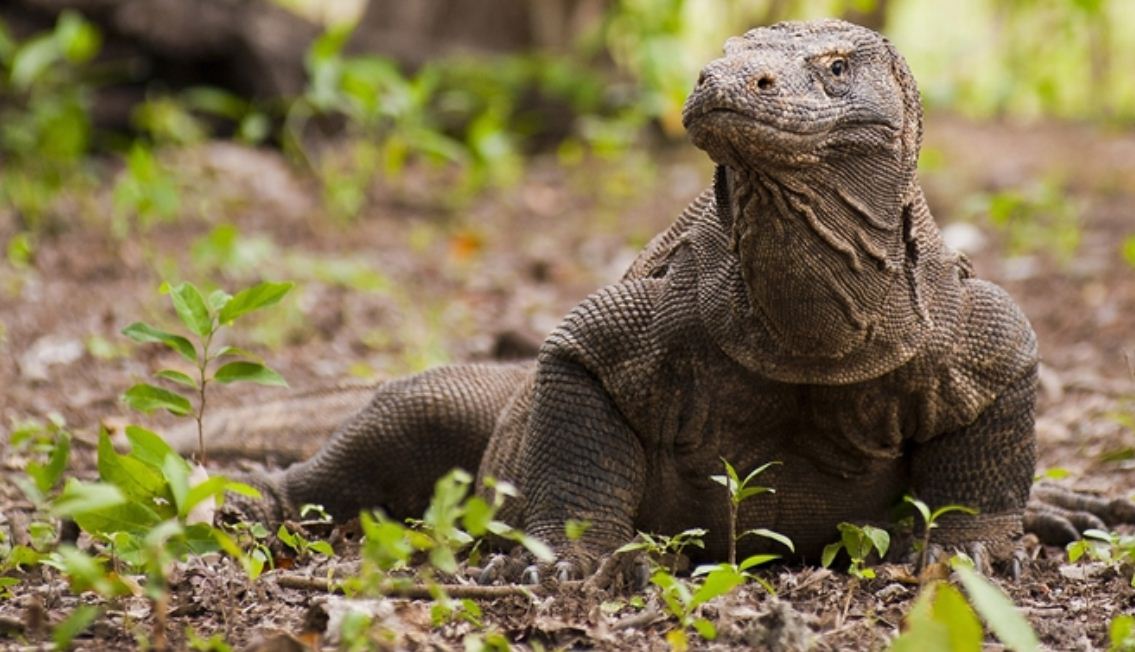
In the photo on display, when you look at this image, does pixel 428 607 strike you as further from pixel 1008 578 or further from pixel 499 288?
pixel 499 288

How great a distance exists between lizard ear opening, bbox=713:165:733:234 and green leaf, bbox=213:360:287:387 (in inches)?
43.5

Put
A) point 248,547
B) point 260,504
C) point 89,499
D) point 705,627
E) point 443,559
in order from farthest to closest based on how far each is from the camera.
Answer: point 260,504, point 248,547, point 705,627, point 443,559, point 89,499

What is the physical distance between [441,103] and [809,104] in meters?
9.80

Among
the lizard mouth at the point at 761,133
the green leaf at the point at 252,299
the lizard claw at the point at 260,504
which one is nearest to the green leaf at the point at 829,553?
the lizard mouth at the point at 761,133

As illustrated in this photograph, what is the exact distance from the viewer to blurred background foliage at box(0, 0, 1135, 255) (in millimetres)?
10219

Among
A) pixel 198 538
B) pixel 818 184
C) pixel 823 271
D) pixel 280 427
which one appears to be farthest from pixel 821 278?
pixel 280 427

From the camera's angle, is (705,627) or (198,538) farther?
(198,538)

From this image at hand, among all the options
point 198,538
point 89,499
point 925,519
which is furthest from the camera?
point 925,519

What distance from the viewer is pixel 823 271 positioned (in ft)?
12.1

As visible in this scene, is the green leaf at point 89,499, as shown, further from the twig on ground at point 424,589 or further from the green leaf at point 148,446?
the twig on ground at point 424,589

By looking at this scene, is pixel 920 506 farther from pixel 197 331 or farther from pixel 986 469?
pixel 197 331

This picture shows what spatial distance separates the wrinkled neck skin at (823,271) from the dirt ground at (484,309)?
1.76 ft

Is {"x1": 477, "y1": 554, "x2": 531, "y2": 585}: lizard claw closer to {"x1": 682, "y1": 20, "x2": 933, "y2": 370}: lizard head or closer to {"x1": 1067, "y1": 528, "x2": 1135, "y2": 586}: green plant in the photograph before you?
{"x1": 682, "y1": 20, "x2": 933, "y2": 370}: lizard head

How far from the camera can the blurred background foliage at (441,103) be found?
10219 millimetres
